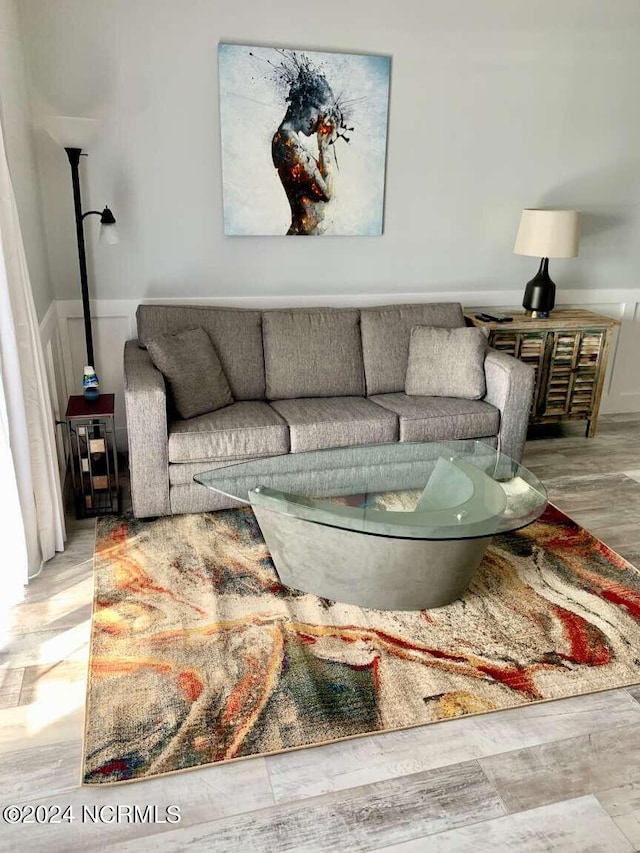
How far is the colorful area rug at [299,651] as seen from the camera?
6.28 ft

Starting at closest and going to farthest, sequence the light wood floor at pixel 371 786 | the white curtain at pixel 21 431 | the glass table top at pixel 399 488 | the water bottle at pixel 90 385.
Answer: the light wood floor at pixel 371 786, the glass table top at pixel 399 488, the white curtain at pixel 21 431, the water bottle at pixel 90 385

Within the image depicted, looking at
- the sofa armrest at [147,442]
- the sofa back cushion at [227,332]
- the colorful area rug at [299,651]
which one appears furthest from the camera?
the sofa back cushion at [227,332]

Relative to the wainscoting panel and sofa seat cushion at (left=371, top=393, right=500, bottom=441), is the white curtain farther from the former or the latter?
sofa seat cushion at (left=371, top=393, right=500, bottom=441)

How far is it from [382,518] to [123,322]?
2.13 meters

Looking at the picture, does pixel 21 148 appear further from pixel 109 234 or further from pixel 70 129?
pixel 109 234

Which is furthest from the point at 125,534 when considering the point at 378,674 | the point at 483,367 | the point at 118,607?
the point at 483,367

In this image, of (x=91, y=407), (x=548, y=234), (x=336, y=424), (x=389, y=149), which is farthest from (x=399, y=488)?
(x=389, y=149)

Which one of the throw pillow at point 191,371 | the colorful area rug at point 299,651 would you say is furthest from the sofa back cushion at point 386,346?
the colorful area rug at point 299,651

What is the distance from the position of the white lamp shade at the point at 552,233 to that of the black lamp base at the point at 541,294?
0.53 ft

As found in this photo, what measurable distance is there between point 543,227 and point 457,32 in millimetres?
1149

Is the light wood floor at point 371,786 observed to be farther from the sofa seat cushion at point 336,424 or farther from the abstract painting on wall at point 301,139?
the abstract painting on wall at point 301,139

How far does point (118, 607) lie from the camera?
2.44 m

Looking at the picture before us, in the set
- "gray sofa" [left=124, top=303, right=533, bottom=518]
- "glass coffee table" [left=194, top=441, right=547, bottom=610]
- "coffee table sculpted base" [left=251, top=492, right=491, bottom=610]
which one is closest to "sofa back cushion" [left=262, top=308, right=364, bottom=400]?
"gray sofa" [left=124, top=303, right=533, bottom=518]

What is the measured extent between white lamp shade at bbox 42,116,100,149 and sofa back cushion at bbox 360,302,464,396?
63.9 inches
